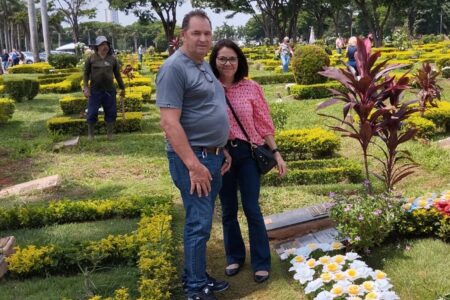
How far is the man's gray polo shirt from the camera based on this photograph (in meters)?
2.66

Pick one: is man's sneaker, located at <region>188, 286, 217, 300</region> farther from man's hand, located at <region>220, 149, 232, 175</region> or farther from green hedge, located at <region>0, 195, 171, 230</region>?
green hedge, located at <region>0, 195, 171, 230</region>

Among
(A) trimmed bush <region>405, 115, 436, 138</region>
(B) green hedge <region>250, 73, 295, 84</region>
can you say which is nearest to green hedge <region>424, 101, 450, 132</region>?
(A) trimmed bush <region>405, 115, 436, 138</region>

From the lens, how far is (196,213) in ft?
9.50

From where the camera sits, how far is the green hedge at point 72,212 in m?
4.64

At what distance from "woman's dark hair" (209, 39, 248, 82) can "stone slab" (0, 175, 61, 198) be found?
3.40 meters

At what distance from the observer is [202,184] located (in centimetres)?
279

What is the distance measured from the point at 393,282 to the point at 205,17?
195 centimetres

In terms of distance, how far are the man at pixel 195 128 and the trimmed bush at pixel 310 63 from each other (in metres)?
10.3

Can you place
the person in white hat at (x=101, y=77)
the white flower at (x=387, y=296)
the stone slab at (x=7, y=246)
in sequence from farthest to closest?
A: the person in white hat at (x=101, y=77) → the stone slab at (x=7, y=246) → the white flower at (x=387, y=296)

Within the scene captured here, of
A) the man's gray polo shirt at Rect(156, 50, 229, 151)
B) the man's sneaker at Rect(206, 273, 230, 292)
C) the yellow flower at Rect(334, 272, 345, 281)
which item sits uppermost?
the man's gray polo shirt at Rect(156, 50, 229, 151)

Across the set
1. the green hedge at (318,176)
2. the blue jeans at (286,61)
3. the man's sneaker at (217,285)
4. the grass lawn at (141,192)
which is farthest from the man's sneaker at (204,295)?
the blue jeans at (286,61)

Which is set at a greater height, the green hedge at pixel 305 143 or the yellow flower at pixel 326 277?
the green hedge at pixel 305 143

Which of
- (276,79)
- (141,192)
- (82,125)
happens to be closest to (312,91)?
(276,79)

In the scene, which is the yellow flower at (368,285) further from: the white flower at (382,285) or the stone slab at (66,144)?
the stone slab at (66,144)
